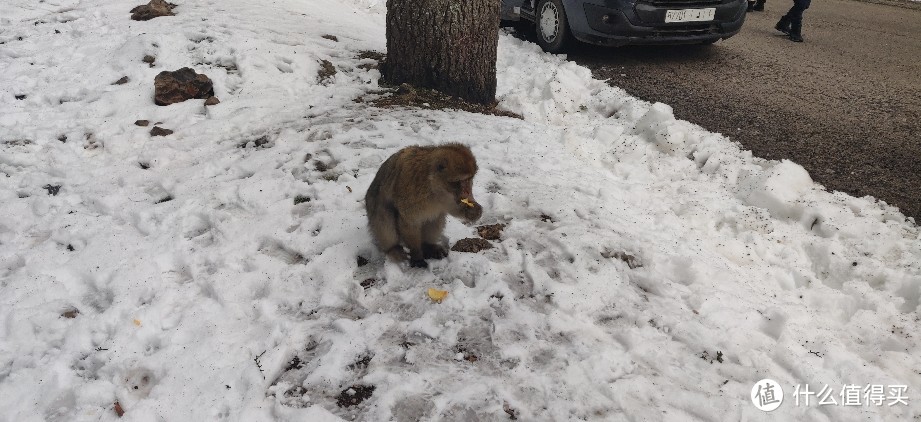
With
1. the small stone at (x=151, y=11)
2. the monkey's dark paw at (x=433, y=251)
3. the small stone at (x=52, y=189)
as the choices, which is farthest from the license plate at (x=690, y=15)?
the small stone at (x=52, y=189)

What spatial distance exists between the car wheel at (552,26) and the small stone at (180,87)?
498 cm

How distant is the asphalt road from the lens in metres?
5.24

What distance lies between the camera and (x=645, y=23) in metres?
7.70

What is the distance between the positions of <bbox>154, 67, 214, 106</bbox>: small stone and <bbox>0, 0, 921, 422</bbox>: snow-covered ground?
0.59 feet

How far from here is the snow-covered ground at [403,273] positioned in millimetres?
2857

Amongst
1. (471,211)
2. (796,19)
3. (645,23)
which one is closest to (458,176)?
(471,211)

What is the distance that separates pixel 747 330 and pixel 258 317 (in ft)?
9.35

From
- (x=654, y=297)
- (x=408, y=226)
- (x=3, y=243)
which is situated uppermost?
(x=408, y=226)

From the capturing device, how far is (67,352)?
3090 millimetres

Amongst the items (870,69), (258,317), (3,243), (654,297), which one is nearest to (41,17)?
(3,243)

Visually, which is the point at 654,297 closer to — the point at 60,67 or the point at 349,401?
the point at 349,401

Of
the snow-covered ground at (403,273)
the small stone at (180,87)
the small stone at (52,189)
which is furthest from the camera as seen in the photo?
the small stone at (180,87)

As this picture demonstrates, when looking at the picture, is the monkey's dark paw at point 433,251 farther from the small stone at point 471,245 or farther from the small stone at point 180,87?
the small stone at point 180,87

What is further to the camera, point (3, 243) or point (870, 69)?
point (870, 69)
